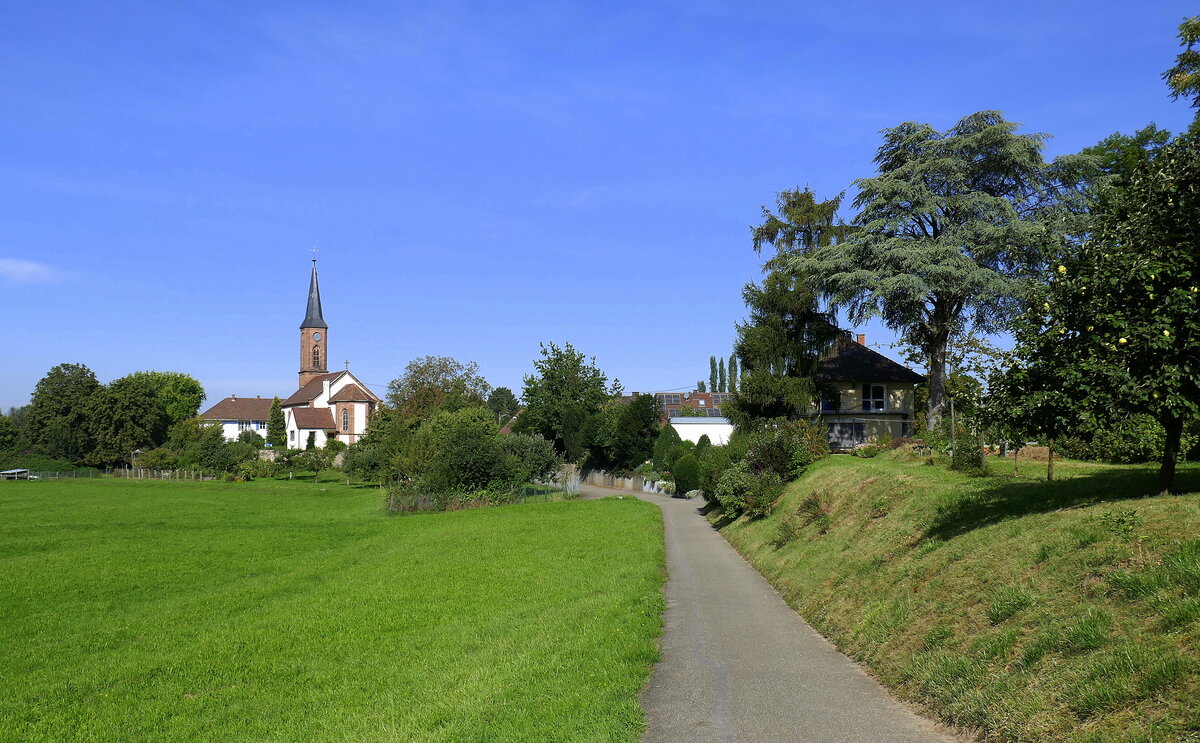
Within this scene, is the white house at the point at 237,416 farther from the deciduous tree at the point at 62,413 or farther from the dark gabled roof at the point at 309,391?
the deciduous tree at the point at 62,413

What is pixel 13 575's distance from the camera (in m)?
24.3

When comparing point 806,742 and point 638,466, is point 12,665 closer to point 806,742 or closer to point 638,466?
point 806,742

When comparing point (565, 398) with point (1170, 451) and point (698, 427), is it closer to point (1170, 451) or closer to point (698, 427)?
point (698, 427)

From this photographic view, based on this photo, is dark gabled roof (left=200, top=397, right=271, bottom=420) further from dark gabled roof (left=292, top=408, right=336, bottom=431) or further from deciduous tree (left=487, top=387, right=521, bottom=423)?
deciduous tree (left=487, top=387, right=521, bottom=423)

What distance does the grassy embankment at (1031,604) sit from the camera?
639 cm

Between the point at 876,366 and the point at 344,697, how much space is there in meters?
50.1

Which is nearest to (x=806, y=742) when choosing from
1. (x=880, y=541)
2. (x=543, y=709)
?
(x=543, y=709)

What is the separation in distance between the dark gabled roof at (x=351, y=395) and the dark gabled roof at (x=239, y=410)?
3165 cm

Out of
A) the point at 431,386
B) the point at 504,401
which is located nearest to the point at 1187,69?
the point at 431,386

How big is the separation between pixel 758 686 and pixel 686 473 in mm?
39001

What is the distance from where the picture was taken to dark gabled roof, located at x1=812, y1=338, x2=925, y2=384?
54875 mm

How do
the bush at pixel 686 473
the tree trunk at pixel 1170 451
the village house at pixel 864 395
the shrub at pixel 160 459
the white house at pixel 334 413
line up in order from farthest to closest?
the white house at pixel 334 413
the shrub at pixel 160 459
the village house at pixel 864 395
the bush at pixel 686 473
the tree trunk at pixel 1170 451

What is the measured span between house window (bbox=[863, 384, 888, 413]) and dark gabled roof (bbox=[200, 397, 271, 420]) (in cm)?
11602

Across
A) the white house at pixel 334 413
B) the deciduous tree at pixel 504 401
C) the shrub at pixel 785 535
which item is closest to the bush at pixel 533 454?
the shrub at pixel 785 535
